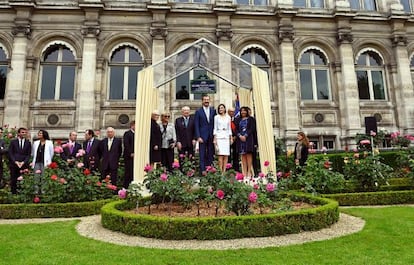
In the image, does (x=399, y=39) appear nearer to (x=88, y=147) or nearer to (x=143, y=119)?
(x=143, y=119)

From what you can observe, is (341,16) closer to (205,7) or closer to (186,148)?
(205,7)

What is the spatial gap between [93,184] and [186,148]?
2929 mm

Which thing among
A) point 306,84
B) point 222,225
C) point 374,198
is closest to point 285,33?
point 306,84

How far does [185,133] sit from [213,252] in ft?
18.0

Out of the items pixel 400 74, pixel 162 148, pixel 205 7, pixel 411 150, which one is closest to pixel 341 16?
pixel 400 74

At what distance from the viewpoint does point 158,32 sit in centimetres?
1934

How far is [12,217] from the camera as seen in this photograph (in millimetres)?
7582

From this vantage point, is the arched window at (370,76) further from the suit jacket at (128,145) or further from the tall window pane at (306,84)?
the suit jacket at (128,145)

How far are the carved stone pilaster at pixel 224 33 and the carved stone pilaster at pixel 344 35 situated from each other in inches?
296

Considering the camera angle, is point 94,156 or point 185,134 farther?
point 94,156

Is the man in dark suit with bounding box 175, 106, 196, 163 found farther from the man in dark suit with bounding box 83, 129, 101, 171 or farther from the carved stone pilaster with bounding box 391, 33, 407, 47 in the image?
the carved stone pilaster with bounding box 391, 33, 407, 47

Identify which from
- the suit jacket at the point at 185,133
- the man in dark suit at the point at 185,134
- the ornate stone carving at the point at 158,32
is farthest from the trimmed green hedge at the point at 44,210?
the ornate stone carving at the point at 158,32

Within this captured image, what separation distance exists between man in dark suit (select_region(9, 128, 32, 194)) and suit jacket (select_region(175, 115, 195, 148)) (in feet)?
16.0

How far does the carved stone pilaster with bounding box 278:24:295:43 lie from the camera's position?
66.0ft
